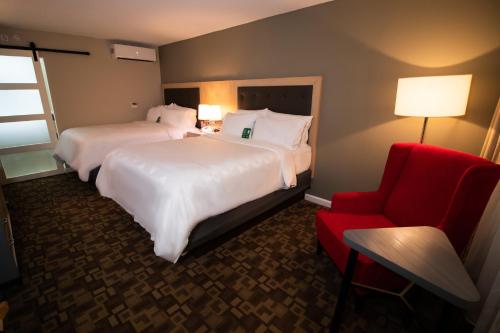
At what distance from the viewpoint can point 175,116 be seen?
14.1 ft

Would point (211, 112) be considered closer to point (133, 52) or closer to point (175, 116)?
point (175, 116)

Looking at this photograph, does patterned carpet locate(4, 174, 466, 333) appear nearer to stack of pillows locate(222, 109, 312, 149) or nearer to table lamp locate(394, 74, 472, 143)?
stack of pillows locate(222, 109, 312, 149)

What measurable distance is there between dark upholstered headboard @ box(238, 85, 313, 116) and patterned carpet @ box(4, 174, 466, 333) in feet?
4.66

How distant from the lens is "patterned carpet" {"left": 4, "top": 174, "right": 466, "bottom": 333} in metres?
1.42

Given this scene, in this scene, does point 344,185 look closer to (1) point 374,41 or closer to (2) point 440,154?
(2) point 440,154

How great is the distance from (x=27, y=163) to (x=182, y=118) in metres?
2.74

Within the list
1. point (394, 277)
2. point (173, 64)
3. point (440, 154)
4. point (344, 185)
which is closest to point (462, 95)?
point (440, 154)

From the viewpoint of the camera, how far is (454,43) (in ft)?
6.21

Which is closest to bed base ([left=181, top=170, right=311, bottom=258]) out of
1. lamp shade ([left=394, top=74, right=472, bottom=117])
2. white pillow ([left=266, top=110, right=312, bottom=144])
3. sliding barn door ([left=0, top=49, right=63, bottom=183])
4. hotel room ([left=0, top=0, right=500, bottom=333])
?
hotel room ([left=0, top=0, right=500, bottom=333])

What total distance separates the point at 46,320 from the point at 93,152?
2.33 m

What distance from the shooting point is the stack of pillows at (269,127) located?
9.00ft

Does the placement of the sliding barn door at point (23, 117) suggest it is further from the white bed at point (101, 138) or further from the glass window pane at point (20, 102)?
the white bed at point (101, 138)

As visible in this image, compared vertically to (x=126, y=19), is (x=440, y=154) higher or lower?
lower

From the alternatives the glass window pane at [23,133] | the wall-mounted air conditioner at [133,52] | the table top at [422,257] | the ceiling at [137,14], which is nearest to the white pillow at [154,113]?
the wall-mounted air conditioner at [133,52]
